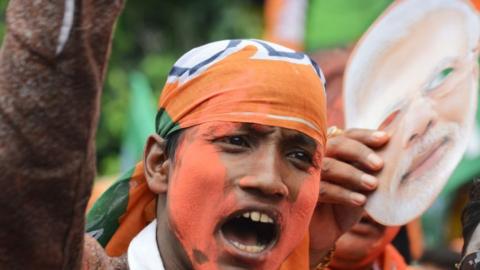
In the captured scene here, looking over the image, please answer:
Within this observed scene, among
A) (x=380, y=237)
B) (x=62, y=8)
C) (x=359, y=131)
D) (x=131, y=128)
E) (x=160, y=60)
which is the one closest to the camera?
(x=62, y=8)

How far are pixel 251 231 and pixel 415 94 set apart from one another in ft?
2.74

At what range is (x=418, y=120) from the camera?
3283mm

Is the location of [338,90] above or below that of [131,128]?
above

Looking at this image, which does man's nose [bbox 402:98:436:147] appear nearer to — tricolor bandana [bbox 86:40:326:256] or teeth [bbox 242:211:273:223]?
tricolor bandana [bbox 86:40:326:256]

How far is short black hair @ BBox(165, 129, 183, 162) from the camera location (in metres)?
2.82

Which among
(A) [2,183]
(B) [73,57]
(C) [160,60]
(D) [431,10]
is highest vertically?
(B) [73,57]

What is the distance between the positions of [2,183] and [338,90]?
97.8 inches

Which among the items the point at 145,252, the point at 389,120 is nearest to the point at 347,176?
the point at 389,120

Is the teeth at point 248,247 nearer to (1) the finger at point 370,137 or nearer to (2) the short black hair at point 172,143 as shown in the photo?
(2) the short black hair at point 172,143

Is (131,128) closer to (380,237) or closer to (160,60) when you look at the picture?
(160,60)

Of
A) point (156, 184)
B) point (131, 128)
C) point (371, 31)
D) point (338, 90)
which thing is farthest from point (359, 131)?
point (131, 128)

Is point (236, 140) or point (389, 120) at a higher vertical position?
point (236, 140)

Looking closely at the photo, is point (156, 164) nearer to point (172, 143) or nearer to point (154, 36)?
point (172, 143)

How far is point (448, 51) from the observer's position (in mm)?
3404
